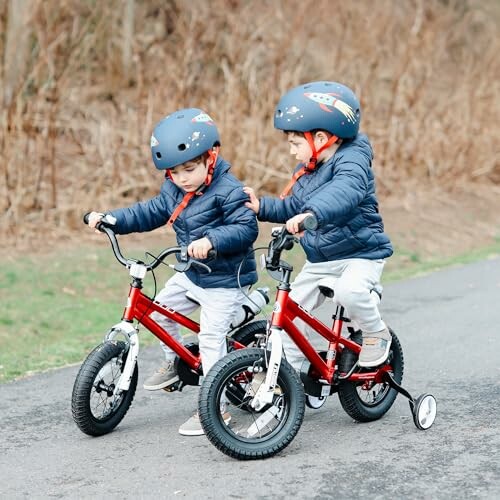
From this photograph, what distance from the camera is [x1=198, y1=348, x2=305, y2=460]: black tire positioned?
15.0 feet

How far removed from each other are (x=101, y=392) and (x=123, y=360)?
0.19 m

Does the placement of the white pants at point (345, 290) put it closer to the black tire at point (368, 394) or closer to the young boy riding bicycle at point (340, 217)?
the young boy riding bicycle at point (340, 217)

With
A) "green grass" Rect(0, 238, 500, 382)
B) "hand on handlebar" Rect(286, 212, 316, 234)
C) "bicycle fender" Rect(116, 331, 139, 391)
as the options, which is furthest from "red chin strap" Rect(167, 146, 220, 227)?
"green grass" Rect(0, 238, 500, 382)

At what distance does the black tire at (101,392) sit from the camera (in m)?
4.90

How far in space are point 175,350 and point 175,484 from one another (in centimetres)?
94

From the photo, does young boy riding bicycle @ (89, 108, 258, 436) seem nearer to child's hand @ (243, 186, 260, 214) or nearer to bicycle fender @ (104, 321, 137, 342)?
child's hand @ (243, 186, 260, 214)

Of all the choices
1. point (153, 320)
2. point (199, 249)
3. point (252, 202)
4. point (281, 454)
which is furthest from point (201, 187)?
point (281, 454)

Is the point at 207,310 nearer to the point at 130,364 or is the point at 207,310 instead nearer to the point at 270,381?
the point at 130,364

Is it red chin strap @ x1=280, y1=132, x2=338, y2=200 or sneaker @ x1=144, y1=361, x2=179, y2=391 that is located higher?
red chin strap @ x1=280, y1=132, x2=338, y2=200

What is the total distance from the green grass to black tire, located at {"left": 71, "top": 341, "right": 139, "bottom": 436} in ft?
5.62

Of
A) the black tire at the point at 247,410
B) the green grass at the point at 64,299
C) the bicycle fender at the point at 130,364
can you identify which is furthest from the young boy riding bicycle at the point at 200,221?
the green grass at the point at 64,299

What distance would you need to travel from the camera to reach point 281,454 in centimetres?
486

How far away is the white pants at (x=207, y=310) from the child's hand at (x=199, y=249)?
434mm

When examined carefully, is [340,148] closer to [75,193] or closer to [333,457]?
[333,457]
